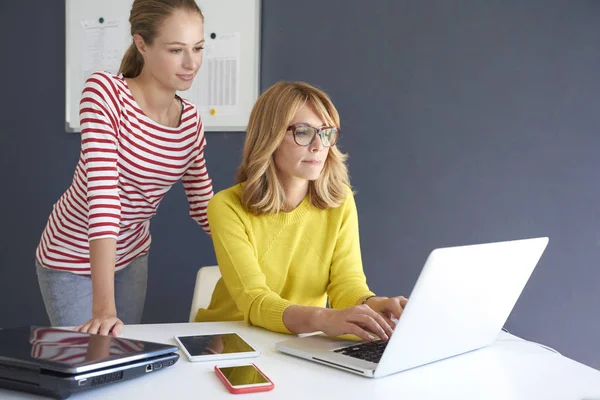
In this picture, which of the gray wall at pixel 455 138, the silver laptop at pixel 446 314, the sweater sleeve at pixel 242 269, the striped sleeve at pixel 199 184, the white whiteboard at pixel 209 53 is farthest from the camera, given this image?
the white whiteboard at pixel 209 53

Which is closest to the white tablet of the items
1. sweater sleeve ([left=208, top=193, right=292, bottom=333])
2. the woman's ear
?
sweater sleeve ([left=208, top=193, right=292, bottom=333])

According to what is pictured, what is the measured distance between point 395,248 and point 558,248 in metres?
0.58

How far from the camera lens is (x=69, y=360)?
0.89 meters

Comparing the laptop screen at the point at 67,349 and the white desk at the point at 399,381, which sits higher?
the laptop screen at the point at 67,349

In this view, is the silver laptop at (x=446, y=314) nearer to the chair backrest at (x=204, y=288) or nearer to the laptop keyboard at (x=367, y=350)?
the laptop keyboard at (x=367, y=350)

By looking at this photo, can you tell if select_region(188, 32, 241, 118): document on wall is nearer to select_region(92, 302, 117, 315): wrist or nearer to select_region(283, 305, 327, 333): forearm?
select_region(92, 302, 117, 315): wrist

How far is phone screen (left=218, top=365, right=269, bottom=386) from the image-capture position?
94cm

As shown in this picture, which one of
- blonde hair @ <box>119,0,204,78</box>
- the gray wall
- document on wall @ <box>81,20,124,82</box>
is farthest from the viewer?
document on wall @ <box>81,20,124,82</box>

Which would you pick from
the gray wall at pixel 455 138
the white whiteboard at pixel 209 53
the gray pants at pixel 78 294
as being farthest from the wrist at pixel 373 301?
the white whiteboard at pixel 209 53

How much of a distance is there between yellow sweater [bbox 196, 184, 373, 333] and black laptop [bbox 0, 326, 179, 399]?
1.45 feet

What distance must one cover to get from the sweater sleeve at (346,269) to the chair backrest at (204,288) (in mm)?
386

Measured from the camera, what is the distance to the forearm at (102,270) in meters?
1.39

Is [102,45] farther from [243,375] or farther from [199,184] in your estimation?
[243,375]

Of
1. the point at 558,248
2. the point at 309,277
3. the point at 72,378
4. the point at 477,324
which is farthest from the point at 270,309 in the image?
the point at 558,248
